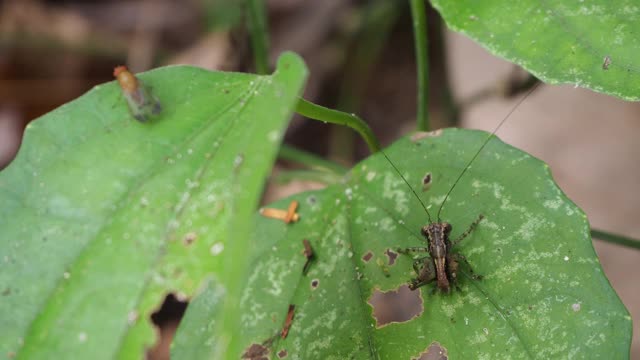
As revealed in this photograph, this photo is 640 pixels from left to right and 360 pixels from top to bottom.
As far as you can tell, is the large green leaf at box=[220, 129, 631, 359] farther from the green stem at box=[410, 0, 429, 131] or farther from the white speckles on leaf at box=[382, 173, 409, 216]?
the green stem at box=[410, 0, 429, 131]

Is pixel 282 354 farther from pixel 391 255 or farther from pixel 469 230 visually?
pixel 469 230

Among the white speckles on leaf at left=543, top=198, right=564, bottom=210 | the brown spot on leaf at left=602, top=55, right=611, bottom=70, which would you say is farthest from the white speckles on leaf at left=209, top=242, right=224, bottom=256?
the brown spot on leaf at left=602, top=55, right=611, bottom=70

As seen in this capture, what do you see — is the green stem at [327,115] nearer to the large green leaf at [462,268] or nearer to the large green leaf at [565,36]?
the large green leaf at [462,268]

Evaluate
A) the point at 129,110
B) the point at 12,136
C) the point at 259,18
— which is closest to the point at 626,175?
the point at 259,18

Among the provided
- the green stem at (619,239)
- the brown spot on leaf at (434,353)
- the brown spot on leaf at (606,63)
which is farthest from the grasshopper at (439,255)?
the green stem at (619,239)

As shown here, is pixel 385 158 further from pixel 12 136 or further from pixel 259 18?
pixel 12 136

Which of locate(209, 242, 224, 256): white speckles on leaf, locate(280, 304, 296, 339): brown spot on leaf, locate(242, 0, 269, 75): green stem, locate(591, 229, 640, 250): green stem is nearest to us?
locate(209, 242, 224, 256): white speckles on leaf

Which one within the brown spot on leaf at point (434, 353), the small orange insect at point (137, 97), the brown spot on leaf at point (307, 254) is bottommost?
the brown spot on leaf at point (434, 353)
